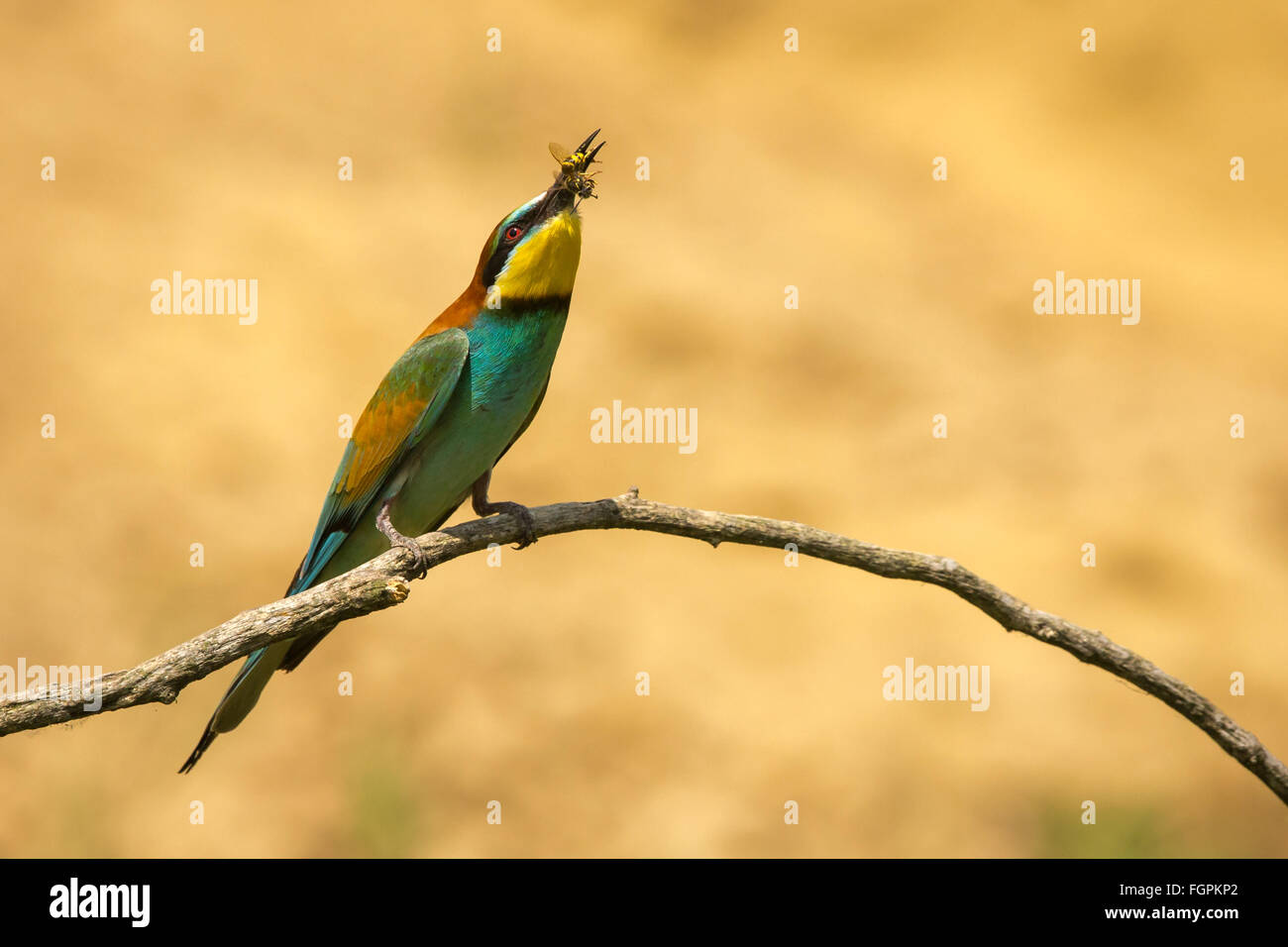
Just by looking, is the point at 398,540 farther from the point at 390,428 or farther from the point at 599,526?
the point at 599,526

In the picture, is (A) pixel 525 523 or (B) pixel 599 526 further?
(A) pixel 525 523

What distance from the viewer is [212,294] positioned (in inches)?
366

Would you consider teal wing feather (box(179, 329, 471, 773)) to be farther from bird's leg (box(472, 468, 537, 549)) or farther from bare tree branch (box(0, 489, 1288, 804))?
bare tree branch (box(0, 489, 1288, 804))

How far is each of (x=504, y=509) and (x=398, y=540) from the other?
0.33 meters

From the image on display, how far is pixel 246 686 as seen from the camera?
10.6ft

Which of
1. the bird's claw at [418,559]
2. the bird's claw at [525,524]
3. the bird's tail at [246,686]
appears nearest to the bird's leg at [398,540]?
the bird's claw at [418,559]

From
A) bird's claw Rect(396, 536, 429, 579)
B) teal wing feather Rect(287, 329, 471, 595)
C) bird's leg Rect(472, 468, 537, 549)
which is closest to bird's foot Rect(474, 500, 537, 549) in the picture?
bird's leg Rect(472, 468, 537, 549)

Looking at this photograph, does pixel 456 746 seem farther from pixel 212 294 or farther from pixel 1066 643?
pixel 1066 643

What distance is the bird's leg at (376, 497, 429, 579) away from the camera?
290 cm

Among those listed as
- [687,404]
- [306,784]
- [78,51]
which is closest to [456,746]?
[306,784]

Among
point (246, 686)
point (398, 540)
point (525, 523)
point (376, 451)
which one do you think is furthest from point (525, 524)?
point (246, 686)

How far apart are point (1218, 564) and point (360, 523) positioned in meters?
7.22

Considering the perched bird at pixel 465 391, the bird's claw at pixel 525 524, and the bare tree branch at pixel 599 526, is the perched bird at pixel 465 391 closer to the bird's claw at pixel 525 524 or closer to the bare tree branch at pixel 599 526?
the bird's claw at pixel 525 524

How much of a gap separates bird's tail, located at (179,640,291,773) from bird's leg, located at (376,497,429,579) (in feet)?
1.24
